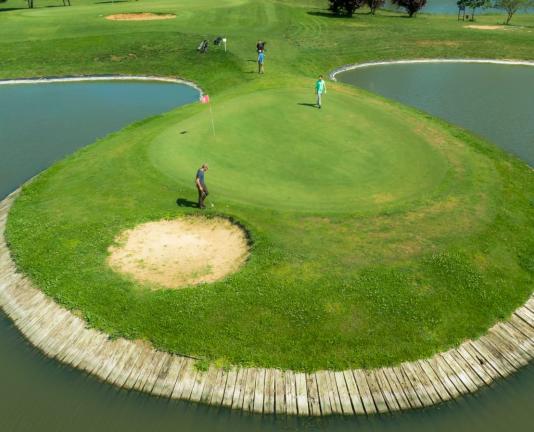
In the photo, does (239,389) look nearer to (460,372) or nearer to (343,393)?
(343,393)

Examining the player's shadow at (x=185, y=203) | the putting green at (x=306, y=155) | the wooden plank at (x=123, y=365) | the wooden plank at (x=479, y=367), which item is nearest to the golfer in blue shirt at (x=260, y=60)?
the putting green at (x=306, y=155)

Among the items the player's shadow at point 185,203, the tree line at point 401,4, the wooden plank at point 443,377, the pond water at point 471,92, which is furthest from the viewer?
the tree line at point 401,4

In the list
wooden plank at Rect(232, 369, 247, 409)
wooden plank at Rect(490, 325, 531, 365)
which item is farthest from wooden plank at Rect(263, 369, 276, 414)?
wooden plank at Rect(490, 325, 531, 365)

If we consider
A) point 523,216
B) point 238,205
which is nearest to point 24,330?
point 238,205

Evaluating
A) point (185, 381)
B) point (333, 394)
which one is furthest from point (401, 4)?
point (185, 381)

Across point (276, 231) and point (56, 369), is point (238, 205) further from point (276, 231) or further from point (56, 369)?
point (56, 369)

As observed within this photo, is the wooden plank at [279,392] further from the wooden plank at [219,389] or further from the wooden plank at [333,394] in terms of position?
the wooden plank at [219,389]
